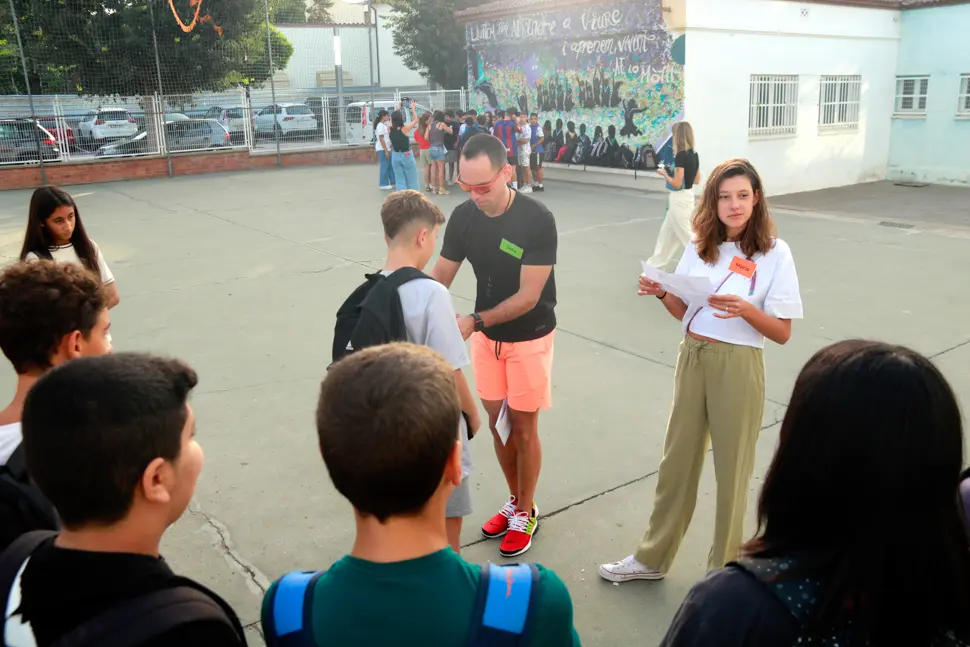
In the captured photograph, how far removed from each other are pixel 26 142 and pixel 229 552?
1718 cm

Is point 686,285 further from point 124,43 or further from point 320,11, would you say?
point 320,11

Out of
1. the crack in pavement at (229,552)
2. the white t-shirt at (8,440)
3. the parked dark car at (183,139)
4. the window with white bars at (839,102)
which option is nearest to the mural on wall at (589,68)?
the window with white bars at (839,102)

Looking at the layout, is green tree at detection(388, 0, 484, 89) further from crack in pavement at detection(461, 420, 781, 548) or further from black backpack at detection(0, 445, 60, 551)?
black backpack at detection(0, 445, 60, 551)

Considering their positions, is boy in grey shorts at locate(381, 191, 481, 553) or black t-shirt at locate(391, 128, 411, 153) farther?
black t-shirt at locate(391, 128, 411, 153)

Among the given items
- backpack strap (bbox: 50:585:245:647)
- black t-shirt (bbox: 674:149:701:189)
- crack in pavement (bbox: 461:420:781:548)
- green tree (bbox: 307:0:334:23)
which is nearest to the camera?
backpack strap (bbox: 50:585:245:647)

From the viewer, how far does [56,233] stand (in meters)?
4.16

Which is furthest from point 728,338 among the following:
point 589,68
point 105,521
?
point 589,68

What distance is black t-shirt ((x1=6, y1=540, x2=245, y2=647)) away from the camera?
1.28m

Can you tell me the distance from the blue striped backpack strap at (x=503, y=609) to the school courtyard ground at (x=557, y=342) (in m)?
0.10

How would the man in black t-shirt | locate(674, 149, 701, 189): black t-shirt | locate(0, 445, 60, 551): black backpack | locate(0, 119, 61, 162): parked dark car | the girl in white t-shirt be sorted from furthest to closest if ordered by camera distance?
locate(0, 119, 61, 162): parked dark car < locate(674, 149, 701, 189): black t-shirt < the girl in white t-shirt < the man in black t-shirt < locate(0, 445, 60, 551): black backpack

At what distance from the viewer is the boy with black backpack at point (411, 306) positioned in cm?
Result: 257

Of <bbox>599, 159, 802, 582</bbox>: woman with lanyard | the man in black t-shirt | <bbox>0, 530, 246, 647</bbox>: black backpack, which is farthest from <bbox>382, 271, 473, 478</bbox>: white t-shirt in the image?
<bbox>0, 530, 246, 647</bbox>: black backpack

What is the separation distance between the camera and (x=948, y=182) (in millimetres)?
16891

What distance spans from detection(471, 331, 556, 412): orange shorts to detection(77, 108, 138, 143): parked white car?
1774 cm
